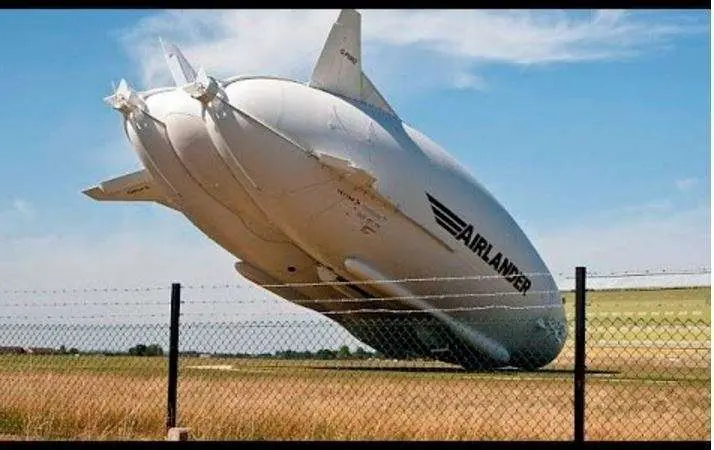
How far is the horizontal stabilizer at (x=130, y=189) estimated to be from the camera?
25.3 meters

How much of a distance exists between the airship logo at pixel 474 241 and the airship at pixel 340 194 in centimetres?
3

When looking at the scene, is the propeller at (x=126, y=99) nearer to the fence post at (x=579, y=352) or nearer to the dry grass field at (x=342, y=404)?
the dry grass field at (x=342, y=404)

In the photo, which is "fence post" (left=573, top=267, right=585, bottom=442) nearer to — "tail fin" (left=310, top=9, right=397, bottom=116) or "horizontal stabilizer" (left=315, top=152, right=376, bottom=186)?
"horizontal stabilizer" (left=315, top=152, right=376, bottom=186)

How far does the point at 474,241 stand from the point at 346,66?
453 cm

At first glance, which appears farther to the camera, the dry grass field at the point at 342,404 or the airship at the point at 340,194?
the airship at the point at 340,194

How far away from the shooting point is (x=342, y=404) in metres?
12.1

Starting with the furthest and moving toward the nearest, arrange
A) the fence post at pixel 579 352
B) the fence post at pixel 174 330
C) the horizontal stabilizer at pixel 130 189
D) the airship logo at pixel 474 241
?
the horizontal stabilizer at pixel 130 189 → the airship logo at pixel 474 241 → the fence post at pixel 174 330 → the fence post at pixel 579 352

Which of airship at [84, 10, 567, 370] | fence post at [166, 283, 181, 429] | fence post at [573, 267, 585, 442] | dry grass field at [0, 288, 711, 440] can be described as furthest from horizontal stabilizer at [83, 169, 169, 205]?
fence post at [573, 267, 585, 442]

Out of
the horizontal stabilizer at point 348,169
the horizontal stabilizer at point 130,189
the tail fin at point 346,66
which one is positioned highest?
the tail fin at point 346,66

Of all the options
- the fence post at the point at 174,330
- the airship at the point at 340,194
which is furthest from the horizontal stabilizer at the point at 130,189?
the fence post at the point at 174,330

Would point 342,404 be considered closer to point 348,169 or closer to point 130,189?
point 348,169

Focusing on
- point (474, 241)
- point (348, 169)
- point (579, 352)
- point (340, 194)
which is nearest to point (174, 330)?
point (579, 352)
